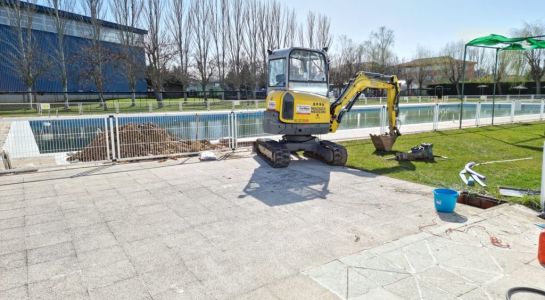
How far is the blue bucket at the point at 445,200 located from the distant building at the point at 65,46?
31490mm

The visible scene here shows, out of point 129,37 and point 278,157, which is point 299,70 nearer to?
point 278,157

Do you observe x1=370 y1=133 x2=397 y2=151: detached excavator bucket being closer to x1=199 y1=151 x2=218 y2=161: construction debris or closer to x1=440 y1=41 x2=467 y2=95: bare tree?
x1=199 y1=151 x2=218 y2=161: construction debris

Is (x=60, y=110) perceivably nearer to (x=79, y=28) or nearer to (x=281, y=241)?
(x=79, y=28)

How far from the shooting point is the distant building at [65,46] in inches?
1246

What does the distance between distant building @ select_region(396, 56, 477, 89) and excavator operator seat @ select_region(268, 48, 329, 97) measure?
49279 millimetres

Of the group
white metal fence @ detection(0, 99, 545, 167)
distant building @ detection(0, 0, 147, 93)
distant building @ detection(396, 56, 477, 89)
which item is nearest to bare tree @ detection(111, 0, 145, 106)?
distant building @ detection(0, 0, 147, 93)

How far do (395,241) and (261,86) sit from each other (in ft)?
121

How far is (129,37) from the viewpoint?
31234 millimetres

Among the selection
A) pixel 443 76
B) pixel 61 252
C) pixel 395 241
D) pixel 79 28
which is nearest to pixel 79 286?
pixel 61 252

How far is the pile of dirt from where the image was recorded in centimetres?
851

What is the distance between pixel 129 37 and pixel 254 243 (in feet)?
104

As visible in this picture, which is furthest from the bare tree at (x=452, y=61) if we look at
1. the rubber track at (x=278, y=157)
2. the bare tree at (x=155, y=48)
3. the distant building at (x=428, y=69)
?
the rubber track at (x=278, y=157)

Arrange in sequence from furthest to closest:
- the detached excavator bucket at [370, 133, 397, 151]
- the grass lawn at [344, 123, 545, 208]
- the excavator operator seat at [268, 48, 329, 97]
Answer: the detached excavator bucket at [370, 133, 397, 151]
the excavator operator seat at [268, 48, 329, 97]
the grass lawn at [344, 123, 545, 208]

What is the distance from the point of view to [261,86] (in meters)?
39.8
